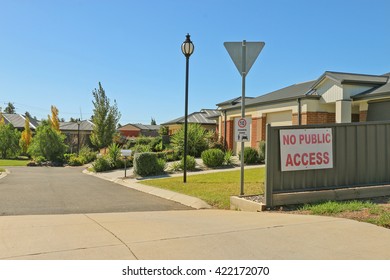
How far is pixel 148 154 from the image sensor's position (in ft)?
56.3

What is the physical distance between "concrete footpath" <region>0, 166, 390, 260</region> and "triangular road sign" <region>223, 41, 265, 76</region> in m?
3.54

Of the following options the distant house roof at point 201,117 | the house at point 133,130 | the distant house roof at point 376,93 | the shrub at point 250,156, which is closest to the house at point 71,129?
the distant house roof at point 201,117

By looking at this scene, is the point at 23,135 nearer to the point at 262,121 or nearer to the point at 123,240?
the point at 262,121

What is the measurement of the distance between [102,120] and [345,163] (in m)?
35.9

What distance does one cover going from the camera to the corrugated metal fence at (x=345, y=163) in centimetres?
765

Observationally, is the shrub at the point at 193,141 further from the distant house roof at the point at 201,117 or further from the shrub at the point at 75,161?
the distant house roof at the point at 201,117

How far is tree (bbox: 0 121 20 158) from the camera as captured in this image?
40.1 meters

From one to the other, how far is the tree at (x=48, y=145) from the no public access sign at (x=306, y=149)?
2979 centimetres

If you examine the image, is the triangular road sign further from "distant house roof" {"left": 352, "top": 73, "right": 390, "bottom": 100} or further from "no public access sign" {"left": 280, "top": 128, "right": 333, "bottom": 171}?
"distant house roof" {"left": 352, "top": 73, "right": 390, "bottom": 100}

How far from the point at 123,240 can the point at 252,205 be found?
11.2ft

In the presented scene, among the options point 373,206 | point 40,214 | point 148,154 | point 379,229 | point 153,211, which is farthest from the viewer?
point 148,154

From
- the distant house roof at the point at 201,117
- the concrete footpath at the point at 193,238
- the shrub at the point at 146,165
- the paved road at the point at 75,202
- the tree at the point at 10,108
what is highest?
the tree at the point at 10,108
